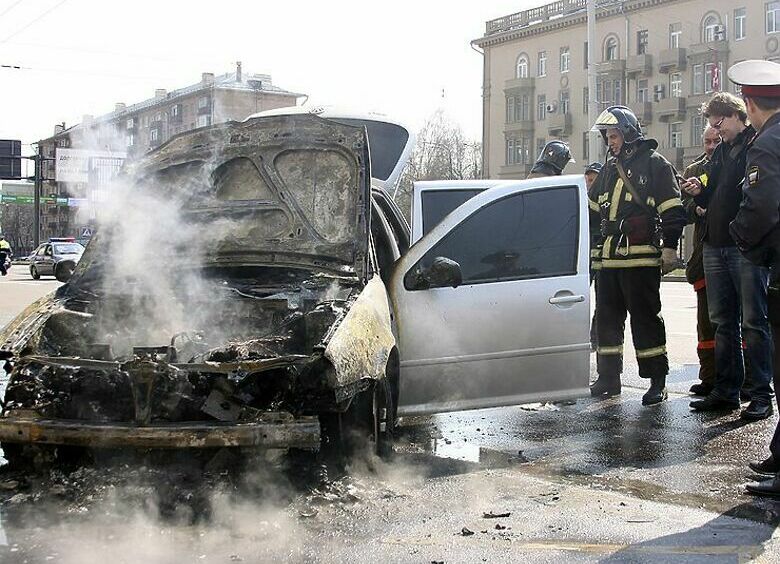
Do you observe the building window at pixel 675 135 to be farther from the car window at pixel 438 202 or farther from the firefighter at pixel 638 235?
the car window at pixel 438 202

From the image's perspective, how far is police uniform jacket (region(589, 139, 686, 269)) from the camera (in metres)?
6.78

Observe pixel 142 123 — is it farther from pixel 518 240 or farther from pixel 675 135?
pixel 675 135

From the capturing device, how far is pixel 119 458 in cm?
450

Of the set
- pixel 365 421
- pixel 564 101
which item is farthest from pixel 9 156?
pixel 564 101

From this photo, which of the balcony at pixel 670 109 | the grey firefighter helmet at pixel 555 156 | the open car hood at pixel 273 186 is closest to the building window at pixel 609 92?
the balcony at pixel 670 109

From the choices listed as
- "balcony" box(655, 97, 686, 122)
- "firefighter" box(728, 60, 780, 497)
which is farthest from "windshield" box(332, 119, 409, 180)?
"balcony" box(655, 97, 686, 122)

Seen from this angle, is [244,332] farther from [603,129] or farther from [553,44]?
[553,44]

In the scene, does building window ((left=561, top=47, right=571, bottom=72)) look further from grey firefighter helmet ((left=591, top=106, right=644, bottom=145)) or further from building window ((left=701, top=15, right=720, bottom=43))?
grey firefighter helmet ((left=591, top=106, right=644, bottom=145))

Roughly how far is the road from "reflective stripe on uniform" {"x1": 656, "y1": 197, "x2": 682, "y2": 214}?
1.77 metres

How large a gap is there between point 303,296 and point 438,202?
1.72 m

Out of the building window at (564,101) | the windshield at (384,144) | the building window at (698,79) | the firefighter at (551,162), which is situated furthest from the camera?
the building window at (564,101)

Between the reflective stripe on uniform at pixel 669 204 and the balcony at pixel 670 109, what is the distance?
156 ft

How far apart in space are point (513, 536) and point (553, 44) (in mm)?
57808

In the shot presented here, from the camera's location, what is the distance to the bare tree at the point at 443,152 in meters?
60.6
